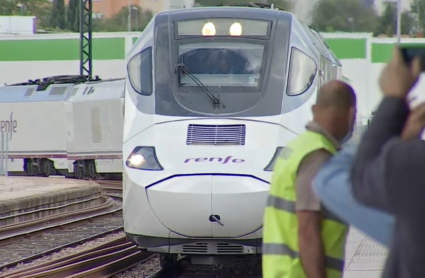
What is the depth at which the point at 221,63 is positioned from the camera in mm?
9078

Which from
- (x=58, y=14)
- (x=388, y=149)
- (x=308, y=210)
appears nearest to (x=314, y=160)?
(x=308, y=210)

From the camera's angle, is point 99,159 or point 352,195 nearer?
point 352,195

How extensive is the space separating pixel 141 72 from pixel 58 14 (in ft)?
240

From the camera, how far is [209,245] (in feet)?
27.4

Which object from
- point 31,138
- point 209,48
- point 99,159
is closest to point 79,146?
point 99,159

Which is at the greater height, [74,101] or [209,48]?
[209,48]

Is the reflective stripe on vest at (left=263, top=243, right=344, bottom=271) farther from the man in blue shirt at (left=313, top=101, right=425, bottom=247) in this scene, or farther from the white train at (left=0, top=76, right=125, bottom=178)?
the white train at (left=0, top=76, right=125, bottom=178)

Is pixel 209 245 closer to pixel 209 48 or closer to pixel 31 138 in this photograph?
pixel 209 48

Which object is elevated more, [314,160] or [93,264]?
[314,160]

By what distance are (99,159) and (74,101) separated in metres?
2.07

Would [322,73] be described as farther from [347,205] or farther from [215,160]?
[347,205]

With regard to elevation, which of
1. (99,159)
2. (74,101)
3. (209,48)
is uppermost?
(209,48)

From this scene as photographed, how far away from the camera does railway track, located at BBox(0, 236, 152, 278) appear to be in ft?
33.2

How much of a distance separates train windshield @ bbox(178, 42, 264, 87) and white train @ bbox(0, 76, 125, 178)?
54.3 feet
